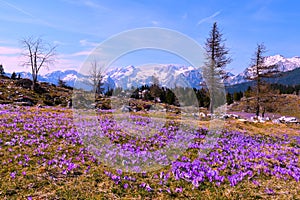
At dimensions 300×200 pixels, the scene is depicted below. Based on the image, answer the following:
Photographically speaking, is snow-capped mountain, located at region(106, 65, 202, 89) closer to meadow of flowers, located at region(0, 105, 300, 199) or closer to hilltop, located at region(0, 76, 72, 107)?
meadow of flowers, located at region(0, 105, 300, 199)

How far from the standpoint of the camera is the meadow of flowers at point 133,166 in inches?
298

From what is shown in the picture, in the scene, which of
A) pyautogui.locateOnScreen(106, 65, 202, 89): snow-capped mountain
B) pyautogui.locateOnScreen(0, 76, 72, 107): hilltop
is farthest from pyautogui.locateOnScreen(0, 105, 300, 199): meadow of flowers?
pyautogui.locateOnScreen(0, 76, 72, 107): hilltop

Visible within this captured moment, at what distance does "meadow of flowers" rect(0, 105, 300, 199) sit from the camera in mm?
7562

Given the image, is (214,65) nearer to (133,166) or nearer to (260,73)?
(260,73)

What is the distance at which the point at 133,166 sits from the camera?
9.58 m

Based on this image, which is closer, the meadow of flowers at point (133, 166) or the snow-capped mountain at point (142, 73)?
the meadow of flowers at point (133, 166)

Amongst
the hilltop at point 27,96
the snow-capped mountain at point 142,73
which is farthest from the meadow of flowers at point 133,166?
the hilltop at point 27,96

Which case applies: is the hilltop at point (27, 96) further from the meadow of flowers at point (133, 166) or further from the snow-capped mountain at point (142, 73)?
the meadow of flowers at point (133, 166)

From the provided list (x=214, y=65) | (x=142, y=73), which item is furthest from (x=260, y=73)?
(x=142, y=73)

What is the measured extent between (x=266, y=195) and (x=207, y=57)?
122 ft

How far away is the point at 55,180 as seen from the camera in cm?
790

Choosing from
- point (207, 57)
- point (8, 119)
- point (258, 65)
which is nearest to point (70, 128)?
point (8, 119)

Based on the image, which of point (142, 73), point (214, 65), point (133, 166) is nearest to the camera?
point (133, 166)

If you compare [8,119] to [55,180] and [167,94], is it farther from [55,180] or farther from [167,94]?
[167,94]
